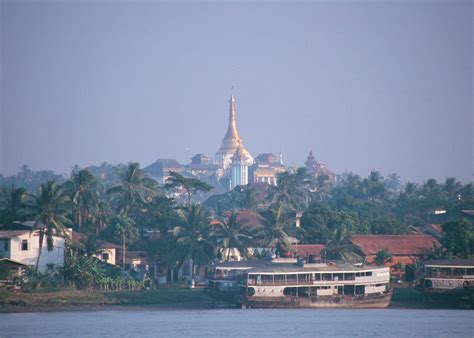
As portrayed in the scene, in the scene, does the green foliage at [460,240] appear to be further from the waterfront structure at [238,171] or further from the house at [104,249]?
the waterfront structure at [238,171]

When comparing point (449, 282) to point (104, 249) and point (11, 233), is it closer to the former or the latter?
point (104, 249)

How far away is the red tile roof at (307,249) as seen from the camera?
245 ft

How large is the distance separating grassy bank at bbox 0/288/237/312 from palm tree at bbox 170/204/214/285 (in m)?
2.17

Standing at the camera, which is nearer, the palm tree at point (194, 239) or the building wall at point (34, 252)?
the building wall at point (34, 252)

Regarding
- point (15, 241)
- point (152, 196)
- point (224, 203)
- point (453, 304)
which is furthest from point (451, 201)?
point (15, 241)

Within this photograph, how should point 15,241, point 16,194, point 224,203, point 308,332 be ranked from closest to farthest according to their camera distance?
point 308,332 < point 15,241 < point 16,194 < point 224,203

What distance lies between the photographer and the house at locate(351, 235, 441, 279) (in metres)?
76.4

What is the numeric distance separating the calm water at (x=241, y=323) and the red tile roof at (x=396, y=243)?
12.3m

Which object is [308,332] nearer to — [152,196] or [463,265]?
[463,265]

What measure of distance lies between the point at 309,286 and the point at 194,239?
861cm

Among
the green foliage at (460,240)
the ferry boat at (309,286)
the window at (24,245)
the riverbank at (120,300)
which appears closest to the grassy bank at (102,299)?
the riverbank at (120,300)

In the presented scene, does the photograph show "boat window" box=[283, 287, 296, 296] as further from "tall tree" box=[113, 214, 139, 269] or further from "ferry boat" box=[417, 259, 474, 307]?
"tall tree" box=[113, 214, 139, 269]

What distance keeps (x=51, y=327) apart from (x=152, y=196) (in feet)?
89.9

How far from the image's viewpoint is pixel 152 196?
82312 mm
